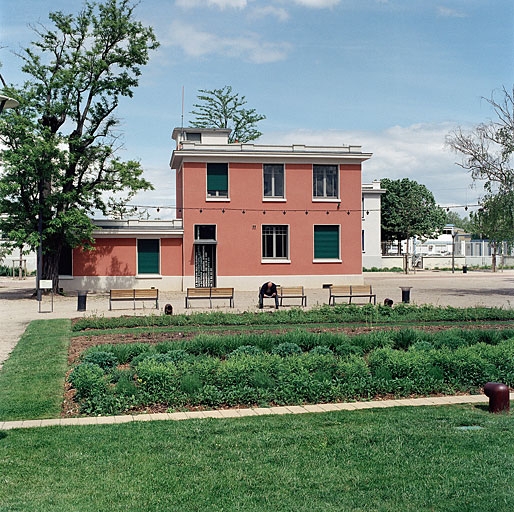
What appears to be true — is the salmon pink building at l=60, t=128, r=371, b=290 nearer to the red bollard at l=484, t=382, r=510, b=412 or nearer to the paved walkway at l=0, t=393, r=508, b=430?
the paved walkway at l=0, t=393, r=508, b=430

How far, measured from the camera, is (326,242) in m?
34.7

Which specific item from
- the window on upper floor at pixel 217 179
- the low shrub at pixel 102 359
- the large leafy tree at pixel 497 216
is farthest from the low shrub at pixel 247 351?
the window on upper floor at pixel 217 179

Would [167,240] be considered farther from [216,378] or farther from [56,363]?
[216,378]

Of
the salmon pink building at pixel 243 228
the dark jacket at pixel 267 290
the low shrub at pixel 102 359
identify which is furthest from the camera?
the salmon pink building at pixel 243 228

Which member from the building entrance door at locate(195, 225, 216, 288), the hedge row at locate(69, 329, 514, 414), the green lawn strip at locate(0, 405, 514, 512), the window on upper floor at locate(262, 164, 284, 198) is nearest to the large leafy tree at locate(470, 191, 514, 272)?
the window on upper floor at locate(262, 164, 284, 198)

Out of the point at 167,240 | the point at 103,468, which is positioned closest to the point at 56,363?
the point at 103,468

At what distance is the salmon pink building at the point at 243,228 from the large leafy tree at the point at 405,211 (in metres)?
30.9

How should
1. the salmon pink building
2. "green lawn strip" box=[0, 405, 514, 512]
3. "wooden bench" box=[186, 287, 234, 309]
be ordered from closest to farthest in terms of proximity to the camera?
"green lawn strip" box=[0, 405, 514, 512]
"wooden bench" box=[186, 287, 234, 309]
the salmon pink building

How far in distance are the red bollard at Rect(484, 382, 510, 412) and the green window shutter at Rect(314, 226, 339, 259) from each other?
87.3 ft

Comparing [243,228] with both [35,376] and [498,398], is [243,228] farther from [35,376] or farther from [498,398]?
[498,398]

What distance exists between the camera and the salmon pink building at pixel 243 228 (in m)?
33.0

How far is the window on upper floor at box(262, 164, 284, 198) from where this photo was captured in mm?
34406

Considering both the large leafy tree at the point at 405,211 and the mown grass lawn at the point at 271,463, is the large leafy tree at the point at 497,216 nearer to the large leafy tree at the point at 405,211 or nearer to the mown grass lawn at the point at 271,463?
the mown grass lawn at the point at 271,463

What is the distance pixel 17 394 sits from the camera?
8.92m
